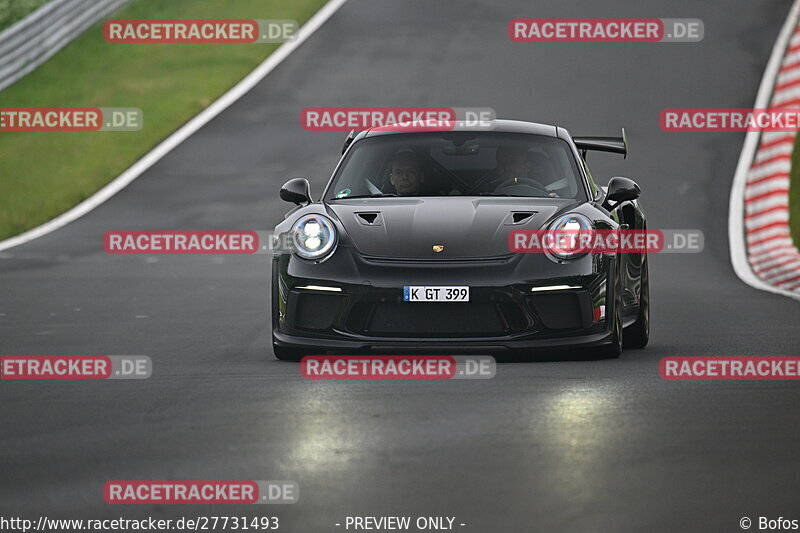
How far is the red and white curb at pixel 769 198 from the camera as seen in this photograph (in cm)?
1519

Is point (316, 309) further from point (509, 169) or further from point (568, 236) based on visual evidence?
point (509, 169)

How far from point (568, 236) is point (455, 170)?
146 centimetres

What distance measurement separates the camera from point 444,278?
8.21 meters

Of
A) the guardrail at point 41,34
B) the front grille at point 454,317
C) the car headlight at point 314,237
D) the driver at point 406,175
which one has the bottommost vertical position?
the front grille at point 454,317

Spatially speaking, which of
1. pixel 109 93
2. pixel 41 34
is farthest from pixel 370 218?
pixel 41 34

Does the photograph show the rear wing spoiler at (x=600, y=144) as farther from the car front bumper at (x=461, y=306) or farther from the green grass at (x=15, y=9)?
the green grass at (x=15, y=9)

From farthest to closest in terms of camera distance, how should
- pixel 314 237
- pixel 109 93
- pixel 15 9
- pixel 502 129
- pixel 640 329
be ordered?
pixel 15 9
pixel 109 93
pixel 502 129
pixel 640 329
pixel 314 237

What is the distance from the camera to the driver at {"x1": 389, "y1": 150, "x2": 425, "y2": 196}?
31.2 ft

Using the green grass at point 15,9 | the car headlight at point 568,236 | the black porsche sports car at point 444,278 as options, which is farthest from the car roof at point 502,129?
the green grass at point 15,9

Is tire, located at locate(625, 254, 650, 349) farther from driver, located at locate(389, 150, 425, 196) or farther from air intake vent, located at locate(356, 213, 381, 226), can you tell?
air intake vent, located at locate(356, 213, 381, 226)

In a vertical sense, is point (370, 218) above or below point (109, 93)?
below

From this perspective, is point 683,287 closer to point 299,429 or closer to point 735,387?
point 735,387

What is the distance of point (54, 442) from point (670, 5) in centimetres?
2481

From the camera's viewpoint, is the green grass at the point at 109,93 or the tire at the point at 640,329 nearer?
the tire at the point at 640,329
